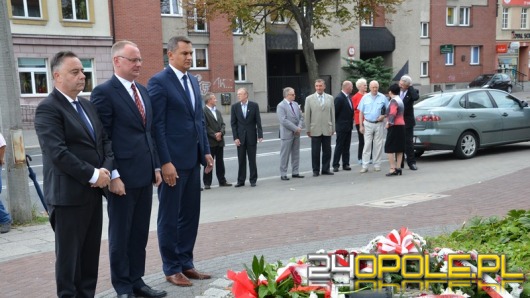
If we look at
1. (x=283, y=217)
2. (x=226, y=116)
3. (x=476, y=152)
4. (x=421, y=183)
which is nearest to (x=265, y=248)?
(x=283, y=217)

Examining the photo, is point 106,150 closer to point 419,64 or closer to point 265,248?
point 265,248

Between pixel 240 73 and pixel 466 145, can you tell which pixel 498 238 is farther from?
pixel 240 73

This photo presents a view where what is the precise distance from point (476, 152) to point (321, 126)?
4783 millimetres

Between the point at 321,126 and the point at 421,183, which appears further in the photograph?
the point at 321,126

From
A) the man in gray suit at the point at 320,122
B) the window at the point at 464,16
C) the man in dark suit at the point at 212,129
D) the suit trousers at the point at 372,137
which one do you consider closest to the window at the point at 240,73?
the window at the point at 464,16

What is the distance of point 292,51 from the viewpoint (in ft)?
128

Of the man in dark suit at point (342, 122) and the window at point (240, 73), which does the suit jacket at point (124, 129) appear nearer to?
the man in dark suit at point (342, 122)

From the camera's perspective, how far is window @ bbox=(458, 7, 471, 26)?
155 ft

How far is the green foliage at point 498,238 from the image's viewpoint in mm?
4363

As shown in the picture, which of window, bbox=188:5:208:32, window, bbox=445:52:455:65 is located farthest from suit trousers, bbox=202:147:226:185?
window, bbox=445:52:455:65

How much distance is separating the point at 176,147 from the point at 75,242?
50.9 inches

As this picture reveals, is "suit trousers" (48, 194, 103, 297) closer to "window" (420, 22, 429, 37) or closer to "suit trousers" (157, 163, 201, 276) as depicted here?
"suit trousers" (157, 163, 201, 276)

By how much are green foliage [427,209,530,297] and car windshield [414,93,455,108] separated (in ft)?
28.5

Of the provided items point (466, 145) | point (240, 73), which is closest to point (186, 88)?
point (466, 145)
